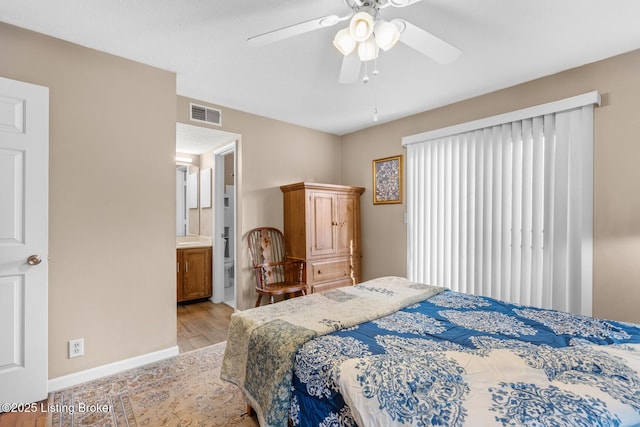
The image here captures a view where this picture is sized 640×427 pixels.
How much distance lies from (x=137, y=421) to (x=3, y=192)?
1639mm

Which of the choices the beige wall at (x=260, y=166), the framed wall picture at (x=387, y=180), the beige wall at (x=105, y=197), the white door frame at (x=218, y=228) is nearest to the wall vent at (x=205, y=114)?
the beige wall at (x=260, y=166)

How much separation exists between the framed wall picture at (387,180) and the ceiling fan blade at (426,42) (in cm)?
213

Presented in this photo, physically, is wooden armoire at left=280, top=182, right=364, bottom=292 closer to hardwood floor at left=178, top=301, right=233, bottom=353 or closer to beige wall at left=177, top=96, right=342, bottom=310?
beige wall at left=177, top=96, right=342, bottom=310

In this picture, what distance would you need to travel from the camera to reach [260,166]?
368 centimetres

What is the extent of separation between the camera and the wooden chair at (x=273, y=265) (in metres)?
3.43

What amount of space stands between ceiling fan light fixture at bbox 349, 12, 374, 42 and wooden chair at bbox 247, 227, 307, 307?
8.44 feet

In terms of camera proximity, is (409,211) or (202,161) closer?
(409,211)

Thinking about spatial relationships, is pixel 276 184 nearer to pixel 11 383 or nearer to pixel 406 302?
pixel 406 302

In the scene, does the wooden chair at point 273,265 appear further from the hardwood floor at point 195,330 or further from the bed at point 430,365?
the bed at point 430,365

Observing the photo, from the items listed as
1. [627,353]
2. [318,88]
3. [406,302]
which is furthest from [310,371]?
[318,88]

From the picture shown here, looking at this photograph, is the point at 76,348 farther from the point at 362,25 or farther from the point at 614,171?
the point at 614,171

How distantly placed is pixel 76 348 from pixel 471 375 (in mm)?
2602

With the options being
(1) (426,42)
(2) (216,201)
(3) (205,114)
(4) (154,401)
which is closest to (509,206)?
(1) (426,42)

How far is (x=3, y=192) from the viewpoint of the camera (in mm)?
1869
